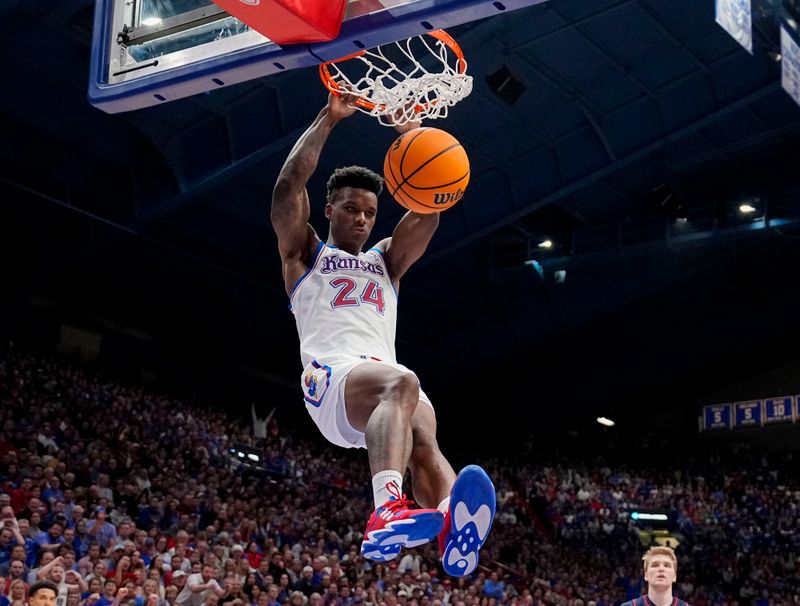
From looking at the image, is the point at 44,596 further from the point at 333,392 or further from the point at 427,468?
the point at 427,468

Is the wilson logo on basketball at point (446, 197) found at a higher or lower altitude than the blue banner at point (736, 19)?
lower

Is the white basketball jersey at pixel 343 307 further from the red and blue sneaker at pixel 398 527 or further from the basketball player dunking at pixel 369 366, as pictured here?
the red and blue sneaker at pixel 398 527

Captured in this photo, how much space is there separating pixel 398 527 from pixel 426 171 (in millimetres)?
1811

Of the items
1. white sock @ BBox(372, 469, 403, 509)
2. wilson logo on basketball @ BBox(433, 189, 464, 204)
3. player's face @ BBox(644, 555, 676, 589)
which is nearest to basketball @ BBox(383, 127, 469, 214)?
wilson logo on basketball @ BBox(433, 189, 464, 204)

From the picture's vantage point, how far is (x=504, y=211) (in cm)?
1880

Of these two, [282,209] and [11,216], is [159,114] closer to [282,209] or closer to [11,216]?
[11,216]

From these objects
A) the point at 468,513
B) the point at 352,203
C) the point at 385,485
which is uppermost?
the point at 352,203

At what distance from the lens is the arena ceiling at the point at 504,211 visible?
15.8 meters

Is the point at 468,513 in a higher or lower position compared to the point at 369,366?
lower

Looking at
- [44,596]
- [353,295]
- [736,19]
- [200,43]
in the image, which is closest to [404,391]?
[353,295]

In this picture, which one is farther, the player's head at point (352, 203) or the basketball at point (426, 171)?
the player's head at point (352, 203)

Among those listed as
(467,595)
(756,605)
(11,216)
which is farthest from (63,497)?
(756,605)

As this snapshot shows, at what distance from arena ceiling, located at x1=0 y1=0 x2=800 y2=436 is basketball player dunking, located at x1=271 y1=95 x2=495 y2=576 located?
10.2m

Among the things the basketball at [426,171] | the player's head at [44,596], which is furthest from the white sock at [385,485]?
the player's head at [44,596]
